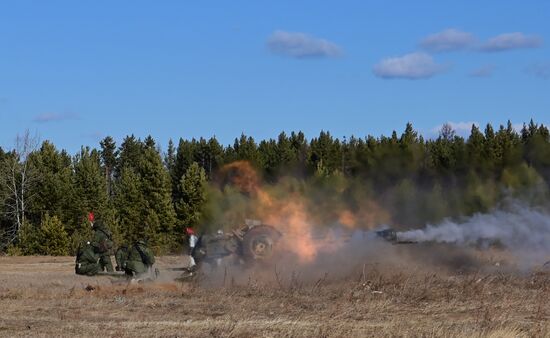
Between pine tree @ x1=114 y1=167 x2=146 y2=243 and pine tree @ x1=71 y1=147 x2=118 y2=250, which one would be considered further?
pine tree @ x1=114 y1=167 x2=146 y2=243

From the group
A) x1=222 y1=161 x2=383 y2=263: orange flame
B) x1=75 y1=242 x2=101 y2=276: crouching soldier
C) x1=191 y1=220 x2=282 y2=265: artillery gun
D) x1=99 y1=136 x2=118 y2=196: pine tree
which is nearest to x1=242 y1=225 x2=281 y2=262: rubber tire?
x1=191 y1=220 x2=282 y2=265: artillery gun

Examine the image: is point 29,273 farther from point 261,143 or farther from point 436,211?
point 261,143

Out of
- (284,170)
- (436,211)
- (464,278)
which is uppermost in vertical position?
(284,170)

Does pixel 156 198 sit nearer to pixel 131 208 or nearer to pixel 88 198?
pixel 131 208

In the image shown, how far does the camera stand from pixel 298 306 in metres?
17.8

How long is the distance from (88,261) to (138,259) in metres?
3.96

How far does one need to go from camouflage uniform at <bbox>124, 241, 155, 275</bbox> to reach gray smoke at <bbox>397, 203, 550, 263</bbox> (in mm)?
7678

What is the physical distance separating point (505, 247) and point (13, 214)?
152ft

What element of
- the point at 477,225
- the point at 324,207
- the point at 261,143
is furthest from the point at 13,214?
the point at 477,225

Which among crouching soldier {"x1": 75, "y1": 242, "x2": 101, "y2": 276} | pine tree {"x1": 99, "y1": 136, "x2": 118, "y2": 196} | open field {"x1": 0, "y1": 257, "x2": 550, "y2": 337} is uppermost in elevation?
pine tree {"x1": 99, "y1": 136, "x2": 118, "y2": 196}

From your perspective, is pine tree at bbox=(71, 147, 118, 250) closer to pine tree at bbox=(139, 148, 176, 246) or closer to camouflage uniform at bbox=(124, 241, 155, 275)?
pine tree at bbox=(139, 148, 176, 246)

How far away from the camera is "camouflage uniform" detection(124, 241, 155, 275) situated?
23.9 m

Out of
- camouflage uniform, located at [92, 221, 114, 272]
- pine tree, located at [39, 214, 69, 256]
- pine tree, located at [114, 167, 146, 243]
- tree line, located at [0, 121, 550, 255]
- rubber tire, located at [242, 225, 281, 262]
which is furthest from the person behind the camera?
pine tree, located at [114, 167, 146, 243]

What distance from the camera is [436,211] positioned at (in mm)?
28281
